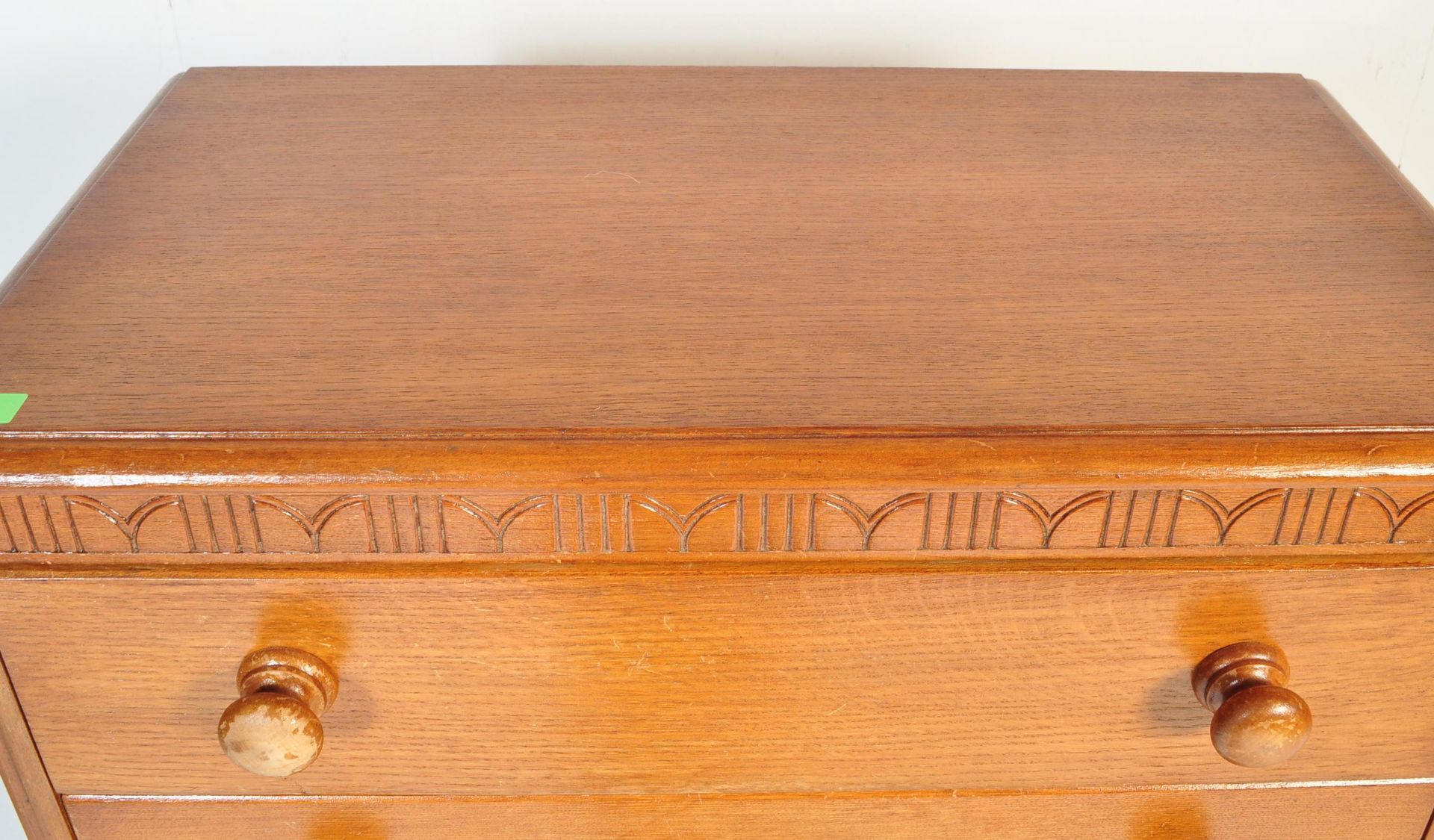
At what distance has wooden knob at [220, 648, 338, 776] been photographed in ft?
1.77

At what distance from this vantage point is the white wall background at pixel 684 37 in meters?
0.97

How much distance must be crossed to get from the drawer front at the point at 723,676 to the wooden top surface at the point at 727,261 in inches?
3.2

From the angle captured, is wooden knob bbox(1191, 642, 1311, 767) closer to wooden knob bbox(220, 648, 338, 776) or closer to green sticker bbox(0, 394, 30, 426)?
wooden knob bbox(220, 648, 338, 776)

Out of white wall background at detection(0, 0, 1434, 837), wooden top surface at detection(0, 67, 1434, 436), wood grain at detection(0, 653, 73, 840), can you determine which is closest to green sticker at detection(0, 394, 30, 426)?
wooden top surface at detection(0, 67, 1434, 436)

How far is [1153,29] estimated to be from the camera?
0.99 m

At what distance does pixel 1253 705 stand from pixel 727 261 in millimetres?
323

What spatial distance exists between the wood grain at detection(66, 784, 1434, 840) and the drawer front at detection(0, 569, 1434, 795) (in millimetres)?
13

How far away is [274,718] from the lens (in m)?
0.54

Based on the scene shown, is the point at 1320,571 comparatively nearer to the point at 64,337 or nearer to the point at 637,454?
the point at 637,454

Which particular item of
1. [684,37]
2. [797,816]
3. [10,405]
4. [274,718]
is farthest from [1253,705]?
[684,37]

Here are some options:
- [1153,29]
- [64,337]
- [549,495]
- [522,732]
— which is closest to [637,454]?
[549,495]

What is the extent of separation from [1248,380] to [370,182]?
476 millimetres

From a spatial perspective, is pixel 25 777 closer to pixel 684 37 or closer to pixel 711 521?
pixel 711 521

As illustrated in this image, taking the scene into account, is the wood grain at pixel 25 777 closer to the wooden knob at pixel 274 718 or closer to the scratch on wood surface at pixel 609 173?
the wooden knob at pixel 274 718
